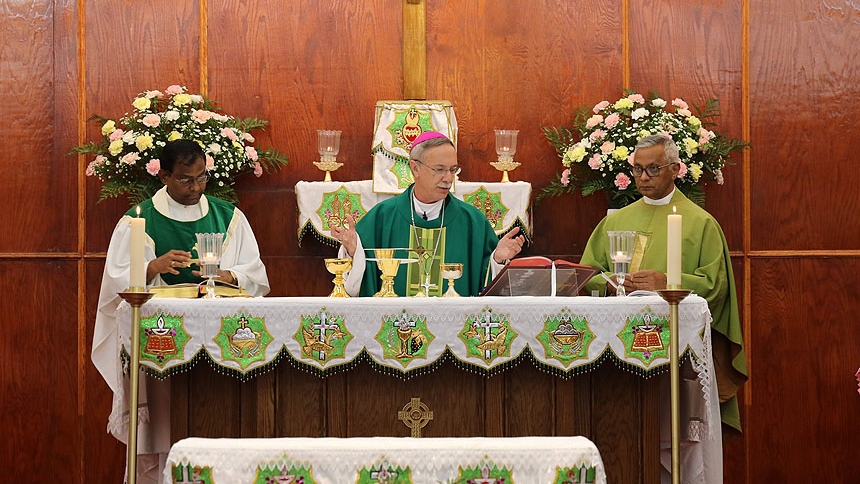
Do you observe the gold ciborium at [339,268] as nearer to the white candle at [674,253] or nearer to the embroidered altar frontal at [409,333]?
the embroidered altar frontal at [409,333]

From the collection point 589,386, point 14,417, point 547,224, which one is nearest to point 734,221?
point 547,224

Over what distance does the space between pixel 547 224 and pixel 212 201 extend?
2258 millimetres

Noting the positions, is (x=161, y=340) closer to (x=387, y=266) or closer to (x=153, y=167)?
(x=387, y=266)

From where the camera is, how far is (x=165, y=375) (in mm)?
4145

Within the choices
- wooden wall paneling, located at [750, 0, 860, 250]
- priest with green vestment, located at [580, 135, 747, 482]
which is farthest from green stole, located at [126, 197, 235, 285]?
wooden wall paneling, located at [750, 0, 860, 250]

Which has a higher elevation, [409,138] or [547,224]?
[409,138]

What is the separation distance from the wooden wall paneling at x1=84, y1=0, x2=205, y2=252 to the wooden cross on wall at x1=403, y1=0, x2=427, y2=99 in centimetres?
138

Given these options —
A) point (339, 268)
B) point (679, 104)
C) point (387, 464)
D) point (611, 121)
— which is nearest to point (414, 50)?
point (611, 121)

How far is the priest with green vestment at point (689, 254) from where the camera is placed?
5672 millimetres

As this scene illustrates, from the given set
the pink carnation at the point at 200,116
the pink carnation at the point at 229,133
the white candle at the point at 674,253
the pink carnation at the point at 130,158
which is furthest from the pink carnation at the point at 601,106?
the white candle at the point at 674,253

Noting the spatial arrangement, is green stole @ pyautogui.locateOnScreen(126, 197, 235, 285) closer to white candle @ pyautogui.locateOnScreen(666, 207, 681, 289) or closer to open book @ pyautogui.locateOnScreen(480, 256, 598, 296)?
open book @ pyautogui.locateOnScreen(480, 256, 598, 296)

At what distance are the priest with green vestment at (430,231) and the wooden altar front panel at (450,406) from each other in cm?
117

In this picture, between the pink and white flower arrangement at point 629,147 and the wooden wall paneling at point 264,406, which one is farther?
the pink and white flower arrangement at point 629,147

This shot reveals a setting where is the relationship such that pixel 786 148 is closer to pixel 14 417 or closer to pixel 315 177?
pixel 315 177
